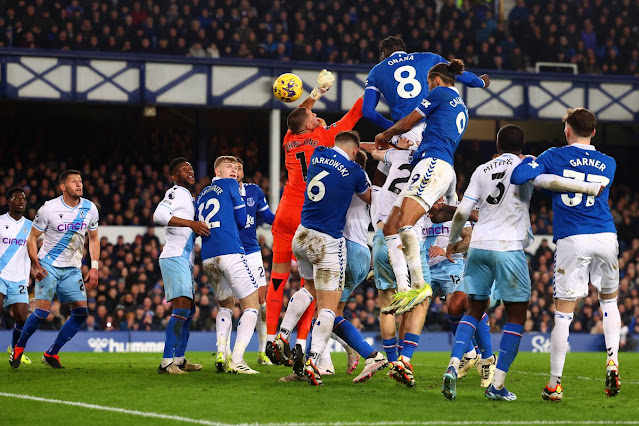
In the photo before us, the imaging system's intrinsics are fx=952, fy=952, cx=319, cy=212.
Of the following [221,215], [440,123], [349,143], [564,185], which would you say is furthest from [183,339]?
[564,185]

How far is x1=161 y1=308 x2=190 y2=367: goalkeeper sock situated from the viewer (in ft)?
35.6

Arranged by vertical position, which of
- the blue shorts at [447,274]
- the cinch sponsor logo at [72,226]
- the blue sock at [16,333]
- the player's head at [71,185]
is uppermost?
the player's head at [71,185]

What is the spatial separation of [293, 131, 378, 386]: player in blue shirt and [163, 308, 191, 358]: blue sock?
6.26ft

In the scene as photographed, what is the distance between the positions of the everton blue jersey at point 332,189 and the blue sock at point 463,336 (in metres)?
1.76

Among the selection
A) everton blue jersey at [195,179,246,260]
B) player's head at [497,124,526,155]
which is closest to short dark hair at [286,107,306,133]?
everton blue jersey at [195,179,246,260]

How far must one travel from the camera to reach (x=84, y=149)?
92.0 feet

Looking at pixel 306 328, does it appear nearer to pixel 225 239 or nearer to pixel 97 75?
pixel 225 239

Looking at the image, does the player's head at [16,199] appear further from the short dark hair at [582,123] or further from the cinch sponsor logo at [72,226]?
the short dark hair at [582,123]

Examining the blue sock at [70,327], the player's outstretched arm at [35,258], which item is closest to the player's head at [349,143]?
the blue sock at [70,327]

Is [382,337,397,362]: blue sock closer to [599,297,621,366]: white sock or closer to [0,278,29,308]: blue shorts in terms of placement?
[599,297,621,366]: white sock

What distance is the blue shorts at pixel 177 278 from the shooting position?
35.8 feet

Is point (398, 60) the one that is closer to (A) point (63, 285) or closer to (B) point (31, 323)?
(A) point (63, 285)

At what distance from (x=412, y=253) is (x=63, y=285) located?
529 cm

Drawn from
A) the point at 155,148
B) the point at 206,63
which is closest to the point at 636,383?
the point at 206,63
